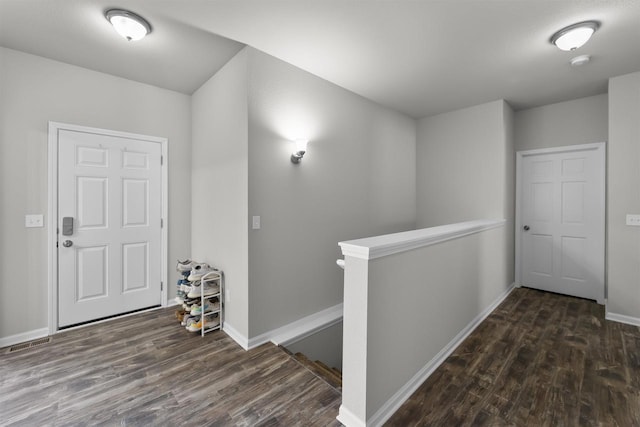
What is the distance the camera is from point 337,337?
3.14m

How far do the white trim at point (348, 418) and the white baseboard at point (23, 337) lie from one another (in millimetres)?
2886

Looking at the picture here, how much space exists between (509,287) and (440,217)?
1355mm

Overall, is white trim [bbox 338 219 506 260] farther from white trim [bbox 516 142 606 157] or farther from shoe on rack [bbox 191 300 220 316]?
white trim [bbox 516 142 606 157]

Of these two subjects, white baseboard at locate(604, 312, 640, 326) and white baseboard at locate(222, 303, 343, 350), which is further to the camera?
white baseboard at locate(604, 312, 640, 326)

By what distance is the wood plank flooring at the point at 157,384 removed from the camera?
1.71m

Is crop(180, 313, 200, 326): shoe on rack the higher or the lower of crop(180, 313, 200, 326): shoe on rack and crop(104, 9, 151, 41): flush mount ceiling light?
the lower

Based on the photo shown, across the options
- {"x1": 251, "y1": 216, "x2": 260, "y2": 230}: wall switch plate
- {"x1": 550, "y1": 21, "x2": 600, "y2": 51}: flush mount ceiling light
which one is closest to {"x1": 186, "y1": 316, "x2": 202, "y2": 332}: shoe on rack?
{"x1": 251, "y1": 216, "x2": 260, "y2": 230}: wall switch plate

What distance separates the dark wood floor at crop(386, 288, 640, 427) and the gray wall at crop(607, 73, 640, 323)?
328mm

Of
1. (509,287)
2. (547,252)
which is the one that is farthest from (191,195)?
(547,252)

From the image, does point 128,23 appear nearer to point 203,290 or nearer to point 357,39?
point 357,39

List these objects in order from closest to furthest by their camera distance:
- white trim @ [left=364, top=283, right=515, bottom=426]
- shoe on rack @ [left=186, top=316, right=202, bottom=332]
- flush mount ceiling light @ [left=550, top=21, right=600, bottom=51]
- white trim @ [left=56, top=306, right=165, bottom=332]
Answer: white trim @ [left=364, top=283, right=515, bottom=426] < flush mount ceiling light @ [left=550, top=21, right=600, bottom=51] < shoe on rack @ [left=186, top=316, right=202, bottom=332] < white trim @ [left=56, top=306, right=165, bottom=332]

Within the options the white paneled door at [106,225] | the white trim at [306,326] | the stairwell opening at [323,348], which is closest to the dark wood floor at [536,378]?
the stairwell opening at [323,348]

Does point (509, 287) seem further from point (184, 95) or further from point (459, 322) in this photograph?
point (184, 95)

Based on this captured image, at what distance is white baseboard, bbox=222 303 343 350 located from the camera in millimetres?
2533
